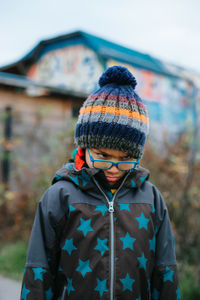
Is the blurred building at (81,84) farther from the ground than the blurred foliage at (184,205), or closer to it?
farther from the ground

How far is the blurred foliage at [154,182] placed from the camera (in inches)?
153

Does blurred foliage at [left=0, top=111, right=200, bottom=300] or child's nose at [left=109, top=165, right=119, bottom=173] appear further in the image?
blurred foliage at [left=0, top=111, right=200, bottom=300]

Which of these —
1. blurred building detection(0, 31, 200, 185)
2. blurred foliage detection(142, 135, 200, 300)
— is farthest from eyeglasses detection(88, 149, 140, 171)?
blurred building detection(0, 31, 200, 185)

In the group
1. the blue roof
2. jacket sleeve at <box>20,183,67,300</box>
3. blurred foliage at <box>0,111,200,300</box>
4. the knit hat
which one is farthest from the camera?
the blue roof

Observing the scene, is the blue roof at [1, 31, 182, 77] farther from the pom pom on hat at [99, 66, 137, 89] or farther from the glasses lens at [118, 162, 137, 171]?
the glasses lens at [118, 162, 137, 171]

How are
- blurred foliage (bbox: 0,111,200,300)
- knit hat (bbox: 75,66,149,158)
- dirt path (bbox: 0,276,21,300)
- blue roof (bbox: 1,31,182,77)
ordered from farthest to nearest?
blue roof (bbox: 1,31,182,77) → blurred foliage (bbox: 0,111,200,300) → dirt path (bbox: 0,276,21,300) → knit hat (bbox: 75,66,149,158)

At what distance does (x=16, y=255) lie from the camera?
4566mm

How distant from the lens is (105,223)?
1.75 metres

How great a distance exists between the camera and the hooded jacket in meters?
1.67

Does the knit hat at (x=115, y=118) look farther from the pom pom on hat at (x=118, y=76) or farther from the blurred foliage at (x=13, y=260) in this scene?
the blurred foliage at (x=13, y=260)

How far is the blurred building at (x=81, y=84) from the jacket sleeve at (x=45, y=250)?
305 cm

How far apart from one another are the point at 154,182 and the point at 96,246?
8.11 ft

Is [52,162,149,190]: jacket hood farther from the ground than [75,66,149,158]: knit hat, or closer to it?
closer to it

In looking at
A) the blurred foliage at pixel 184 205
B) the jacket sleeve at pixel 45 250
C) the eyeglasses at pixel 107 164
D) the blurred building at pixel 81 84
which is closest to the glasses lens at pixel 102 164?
the eyeglasses at pixel 107 164
